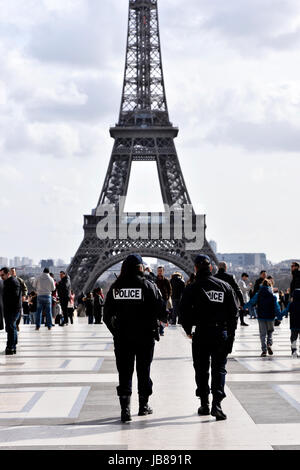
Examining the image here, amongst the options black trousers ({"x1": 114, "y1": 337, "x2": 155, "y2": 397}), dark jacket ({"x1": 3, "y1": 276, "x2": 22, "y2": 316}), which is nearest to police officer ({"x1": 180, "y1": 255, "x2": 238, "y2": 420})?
black trousers ({"x1": 114, "y1": 337, "x2": 155, "y2": 397})

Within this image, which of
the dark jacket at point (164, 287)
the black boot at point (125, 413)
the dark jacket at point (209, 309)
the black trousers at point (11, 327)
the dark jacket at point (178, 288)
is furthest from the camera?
the dark jacket at point (178, 288)

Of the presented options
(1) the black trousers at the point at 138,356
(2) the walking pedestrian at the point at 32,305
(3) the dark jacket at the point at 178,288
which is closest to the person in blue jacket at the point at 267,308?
(1) the black trousers at the point at 138,356

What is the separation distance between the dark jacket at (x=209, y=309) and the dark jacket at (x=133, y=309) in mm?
321

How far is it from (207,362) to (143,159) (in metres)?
61.8

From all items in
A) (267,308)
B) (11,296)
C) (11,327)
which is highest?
(11,296)

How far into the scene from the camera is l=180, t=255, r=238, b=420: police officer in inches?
354

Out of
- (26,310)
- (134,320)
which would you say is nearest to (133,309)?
(134,320)

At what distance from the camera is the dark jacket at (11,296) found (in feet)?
50.6

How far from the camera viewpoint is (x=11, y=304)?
15.5 meters

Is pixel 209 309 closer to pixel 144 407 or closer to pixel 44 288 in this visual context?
pixel 144 407

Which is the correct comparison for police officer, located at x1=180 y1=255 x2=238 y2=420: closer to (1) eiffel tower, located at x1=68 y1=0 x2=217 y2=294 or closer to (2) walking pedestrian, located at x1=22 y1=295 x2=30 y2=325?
(2) walking pedestrian, located at x1=22 y1=295 x2=30 y2=325

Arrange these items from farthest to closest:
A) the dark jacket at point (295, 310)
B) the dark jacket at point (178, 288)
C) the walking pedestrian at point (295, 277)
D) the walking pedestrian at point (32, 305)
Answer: the walking pedestrian at point (32, 305) < the dark jacket at point (178, 288) < the walking pedestrian at point (295, 277) < the dark jacket at point (295, 310)

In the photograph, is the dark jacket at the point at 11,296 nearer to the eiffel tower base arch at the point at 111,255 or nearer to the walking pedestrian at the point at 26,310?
the walking pedestrian at the point at 26,310

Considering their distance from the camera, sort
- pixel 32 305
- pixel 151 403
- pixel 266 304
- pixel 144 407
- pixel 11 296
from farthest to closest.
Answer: pixel 32 305, pixel 266 304, pixel 11 296, pixel 151 403, pixel 144 407
